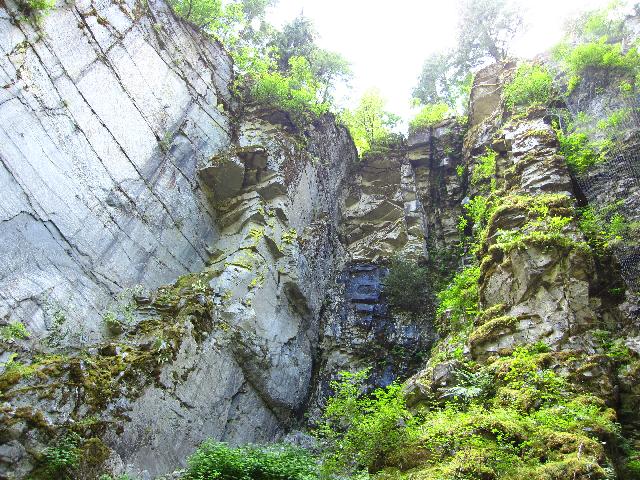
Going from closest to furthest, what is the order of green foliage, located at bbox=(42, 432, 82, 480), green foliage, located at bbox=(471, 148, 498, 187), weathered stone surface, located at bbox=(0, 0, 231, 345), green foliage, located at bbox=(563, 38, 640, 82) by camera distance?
green foliage, located at bbox=(42, 432, 82, 480), weathered stone surface, located at bbox=(0, 0, 231, 345), green foliage, located at bbox=(563, 38, 640, 82), green foliage, located at bbox=(471, 148, 498, 187)

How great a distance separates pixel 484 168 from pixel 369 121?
6830 millimetres

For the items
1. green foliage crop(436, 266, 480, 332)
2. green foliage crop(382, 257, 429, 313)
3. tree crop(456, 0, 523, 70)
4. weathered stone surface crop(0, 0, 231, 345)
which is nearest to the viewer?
weathered stone surface crop(0, 0, 231, 345)

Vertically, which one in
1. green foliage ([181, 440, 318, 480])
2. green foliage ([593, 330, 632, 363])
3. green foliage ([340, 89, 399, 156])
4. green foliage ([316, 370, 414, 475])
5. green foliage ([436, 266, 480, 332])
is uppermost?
green foliage ([340, 89, 399, 156])

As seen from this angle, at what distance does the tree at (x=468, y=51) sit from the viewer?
23391 millimetres

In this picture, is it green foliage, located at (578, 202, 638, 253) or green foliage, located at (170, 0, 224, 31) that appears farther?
green foliage, located at (170, 0, 224, 31)

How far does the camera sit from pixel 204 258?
41.9 ft

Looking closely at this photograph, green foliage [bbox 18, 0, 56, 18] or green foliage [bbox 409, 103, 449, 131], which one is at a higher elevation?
green foliage [bbox 409, 103, 449, 131]

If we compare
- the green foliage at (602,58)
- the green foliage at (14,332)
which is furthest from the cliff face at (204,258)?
the green foliage at (602,58)

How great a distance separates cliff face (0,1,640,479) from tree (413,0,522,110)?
23.8 ft

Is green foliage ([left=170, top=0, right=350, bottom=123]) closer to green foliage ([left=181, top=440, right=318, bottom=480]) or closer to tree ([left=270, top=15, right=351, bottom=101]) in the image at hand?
tree ([left=270, top=15, right=351, bottom=101])

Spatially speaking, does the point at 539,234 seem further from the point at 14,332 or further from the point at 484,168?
the point at 14,332

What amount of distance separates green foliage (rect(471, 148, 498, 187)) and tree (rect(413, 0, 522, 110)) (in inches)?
300

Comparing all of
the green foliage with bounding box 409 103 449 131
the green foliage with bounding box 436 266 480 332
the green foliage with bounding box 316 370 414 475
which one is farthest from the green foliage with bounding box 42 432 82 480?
the green foliage with bounding box 409 103 449 131

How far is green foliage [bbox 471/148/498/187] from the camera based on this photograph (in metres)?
15.3
